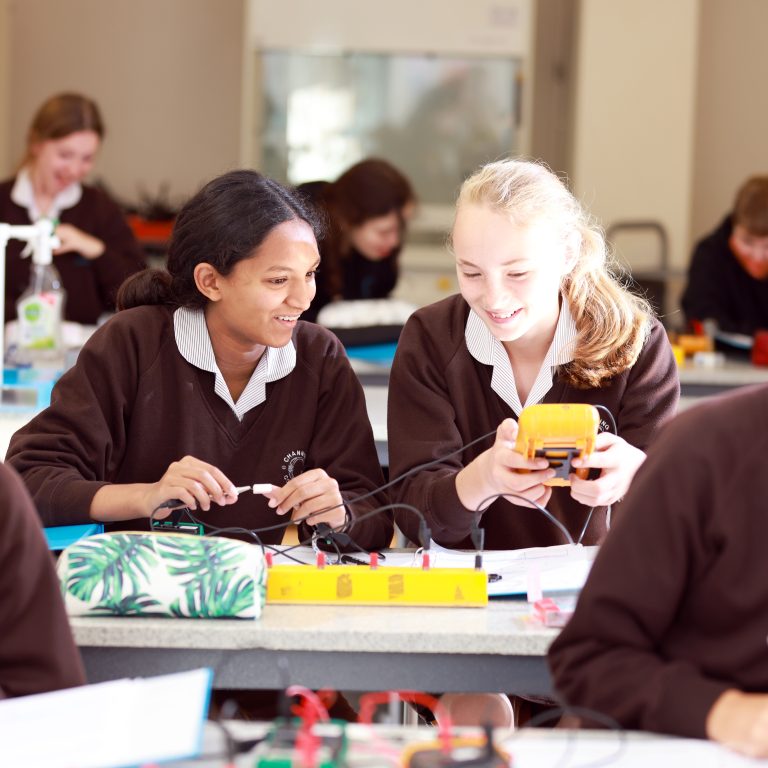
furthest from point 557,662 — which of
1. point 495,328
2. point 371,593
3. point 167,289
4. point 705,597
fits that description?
point 167,289

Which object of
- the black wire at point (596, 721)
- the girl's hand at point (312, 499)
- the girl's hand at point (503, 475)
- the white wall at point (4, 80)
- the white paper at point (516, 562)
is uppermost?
the white wall at point (4, 80)

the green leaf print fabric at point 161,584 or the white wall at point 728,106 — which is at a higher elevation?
the white wall at point 728,106

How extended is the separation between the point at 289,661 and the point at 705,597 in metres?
0.53

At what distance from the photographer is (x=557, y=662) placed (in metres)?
1.26

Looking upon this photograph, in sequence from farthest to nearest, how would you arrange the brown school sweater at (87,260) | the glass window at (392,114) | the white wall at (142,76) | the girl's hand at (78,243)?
the white wall at (142,76)
the glass window at (392,114)
the brown school sweater at (87,260)
the girl's hand at (78,243)

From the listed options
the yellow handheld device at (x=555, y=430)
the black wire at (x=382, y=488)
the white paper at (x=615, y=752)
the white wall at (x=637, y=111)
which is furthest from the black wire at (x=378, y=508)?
the white wall at (x=637, y=111)

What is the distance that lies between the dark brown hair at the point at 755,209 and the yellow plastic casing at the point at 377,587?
2.90 m

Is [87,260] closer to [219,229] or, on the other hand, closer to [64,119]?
[64,119]

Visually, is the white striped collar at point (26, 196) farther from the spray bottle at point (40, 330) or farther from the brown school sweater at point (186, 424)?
the brown school sweater at point (186, 424)

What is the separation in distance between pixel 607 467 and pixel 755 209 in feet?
8.93

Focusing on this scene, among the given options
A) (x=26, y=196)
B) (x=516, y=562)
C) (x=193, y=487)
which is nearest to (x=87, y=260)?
(x=26, y=196)

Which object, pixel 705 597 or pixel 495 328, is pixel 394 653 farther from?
pixel 495 328

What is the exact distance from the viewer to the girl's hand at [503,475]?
1.70 metres

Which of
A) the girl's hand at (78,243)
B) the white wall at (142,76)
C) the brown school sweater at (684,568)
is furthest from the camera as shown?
the white wall at (142,76)
